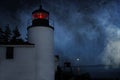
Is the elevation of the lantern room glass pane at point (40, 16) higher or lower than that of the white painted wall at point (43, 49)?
higher

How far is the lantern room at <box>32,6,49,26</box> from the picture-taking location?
→ 1234 inches

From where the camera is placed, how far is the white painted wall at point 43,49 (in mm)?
31078

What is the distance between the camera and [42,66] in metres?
31.1

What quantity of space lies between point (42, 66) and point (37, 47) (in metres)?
2.38

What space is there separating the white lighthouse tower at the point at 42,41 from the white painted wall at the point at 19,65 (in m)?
0.90

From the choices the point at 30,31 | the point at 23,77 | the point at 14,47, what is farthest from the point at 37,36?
the point at 23,77

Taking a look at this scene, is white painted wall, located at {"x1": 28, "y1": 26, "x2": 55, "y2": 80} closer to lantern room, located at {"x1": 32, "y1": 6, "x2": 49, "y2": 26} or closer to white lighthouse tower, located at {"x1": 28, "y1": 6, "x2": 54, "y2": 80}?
white lighthouse tower, located at {"x1": 28, "y1": 6, "x2": 54, "y2": 80}

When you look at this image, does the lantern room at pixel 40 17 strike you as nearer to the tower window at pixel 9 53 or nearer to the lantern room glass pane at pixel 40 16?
the lantern room glass pane at pixel 40 16

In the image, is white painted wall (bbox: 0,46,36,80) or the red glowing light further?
the red glowing light

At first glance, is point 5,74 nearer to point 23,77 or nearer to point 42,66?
point 23,77

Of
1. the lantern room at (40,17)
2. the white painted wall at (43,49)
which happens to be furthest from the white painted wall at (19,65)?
the lantern room at (40,17)

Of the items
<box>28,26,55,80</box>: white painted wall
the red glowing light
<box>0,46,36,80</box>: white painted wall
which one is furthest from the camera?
the red glowing light

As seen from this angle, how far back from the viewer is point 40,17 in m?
31.4

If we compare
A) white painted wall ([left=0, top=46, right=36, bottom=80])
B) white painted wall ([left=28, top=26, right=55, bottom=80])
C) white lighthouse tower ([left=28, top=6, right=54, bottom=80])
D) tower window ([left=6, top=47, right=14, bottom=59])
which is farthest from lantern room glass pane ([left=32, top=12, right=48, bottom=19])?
tower window ([left=6, top=47, right=14, bottom=59])
